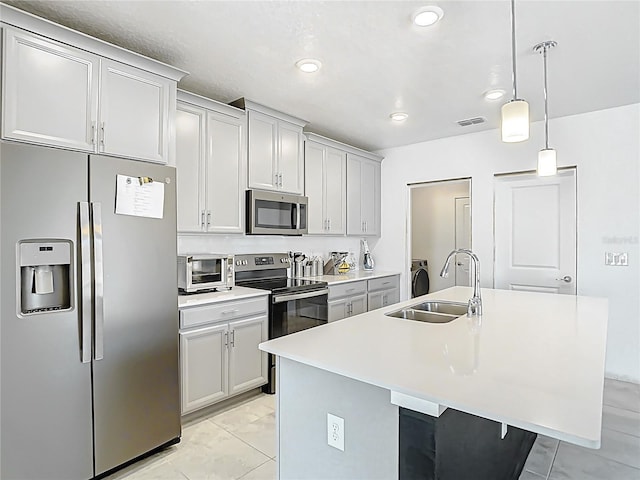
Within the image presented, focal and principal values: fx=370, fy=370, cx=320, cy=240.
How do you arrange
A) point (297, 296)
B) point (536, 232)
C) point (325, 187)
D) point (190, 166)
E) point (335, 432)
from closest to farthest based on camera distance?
1. point (335, 432)
2. point (190, 166)
3. point (297, 296)
4. point (536, 232)
5. point (325, 187)

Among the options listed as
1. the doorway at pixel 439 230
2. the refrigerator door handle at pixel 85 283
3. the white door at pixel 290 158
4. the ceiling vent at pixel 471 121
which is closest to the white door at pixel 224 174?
the white door at pixel 290 158

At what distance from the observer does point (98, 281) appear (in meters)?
1.91

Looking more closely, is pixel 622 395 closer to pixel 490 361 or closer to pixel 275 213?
pixel 490 361

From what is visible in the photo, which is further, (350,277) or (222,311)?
(350,277)

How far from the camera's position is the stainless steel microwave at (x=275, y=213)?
10.7ft

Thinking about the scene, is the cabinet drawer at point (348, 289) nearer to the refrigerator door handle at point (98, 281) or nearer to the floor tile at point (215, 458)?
the floor tile at point (215, 458)

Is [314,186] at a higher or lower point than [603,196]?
higher

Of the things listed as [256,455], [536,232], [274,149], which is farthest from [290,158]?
[536,232]

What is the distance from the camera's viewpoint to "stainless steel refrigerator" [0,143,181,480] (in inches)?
66.3

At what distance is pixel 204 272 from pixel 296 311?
2.91ft

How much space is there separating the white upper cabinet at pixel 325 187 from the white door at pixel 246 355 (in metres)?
1.38

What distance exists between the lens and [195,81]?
9.31 ft

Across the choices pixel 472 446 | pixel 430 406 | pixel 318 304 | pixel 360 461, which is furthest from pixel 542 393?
pixel 318 304

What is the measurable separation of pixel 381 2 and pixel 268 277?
2.62 metres
